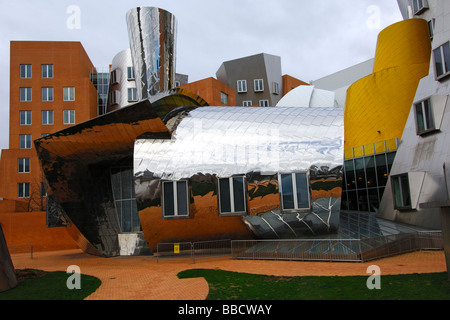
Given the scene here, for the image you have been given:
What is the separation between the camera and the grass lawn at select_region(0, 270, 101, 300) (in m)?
11.8

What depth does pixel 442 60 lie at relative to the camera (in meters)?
20.1

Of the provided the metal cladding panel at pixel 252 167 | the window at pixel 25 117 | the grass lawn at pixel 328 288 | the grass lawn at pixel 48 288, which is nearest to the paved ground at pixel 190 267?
the grass lawn at pixel 48 288

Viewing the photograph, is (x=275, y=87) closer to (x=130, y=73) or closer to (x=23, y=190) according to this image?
(x=130, y=73)

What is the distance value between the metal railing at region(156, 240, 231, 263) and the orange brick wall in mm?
16082

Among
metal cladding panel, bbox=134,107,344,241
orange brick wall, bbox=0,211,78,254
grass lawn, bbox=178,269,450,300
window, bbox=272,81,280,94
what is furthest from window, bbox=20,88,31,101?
grass lawn, bbox=178,269,450,300

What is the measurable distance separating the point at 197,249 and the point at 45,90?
37.4m

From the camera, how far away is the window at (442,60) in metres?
19.8

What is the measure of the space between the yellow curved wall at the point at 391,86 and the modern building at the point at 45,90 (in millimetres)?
31721

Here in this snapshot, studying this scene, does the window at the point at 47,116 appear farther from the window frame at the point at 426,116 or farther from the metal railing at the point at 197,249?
the window frame at the point at 426,116

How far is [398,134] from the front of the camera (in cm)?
2841

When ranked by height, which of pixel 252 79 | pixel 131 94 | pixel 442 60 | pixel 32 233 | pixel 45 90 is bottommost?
pixel 32 233

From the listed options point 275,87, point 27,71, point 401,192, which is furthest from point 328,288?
point 275,87

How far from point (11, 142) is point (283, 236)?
130 ft

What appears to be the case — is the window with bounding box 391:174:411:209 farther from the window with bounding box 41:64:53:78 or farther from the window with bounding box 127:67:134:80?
the window with bounding box 41:64:53:78
